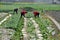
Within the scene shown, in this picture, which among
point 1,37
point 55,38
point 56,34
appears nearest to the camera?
point 1,37

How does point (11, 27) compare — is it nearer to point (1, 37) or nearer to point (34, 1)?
point (1, 37)

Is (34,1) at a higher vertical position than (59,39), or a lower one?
lower

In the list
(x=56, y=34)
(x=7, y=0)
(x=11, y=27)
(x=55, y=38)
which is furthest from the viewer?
(x=7, y=0)

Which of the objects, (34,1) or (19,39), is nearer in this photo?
(19,39)

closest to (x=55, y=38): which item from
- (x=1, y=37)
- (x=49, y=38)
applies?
(x=49, y=38)

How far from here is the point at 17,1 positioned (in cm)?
3300

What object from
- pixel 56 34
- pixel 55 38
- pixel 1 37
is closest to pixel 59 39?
pixel 55 38

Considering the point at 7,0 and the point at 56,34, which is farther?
the point at 7,0

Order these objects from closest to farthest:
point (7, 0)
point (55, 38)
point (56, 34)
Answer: point (55, 38) < point (56, 34) < point (7, 0)

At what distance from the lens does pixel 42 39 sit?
763 cm

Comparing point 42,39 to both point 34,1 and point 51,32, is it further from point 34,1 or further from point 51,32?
point 34,1

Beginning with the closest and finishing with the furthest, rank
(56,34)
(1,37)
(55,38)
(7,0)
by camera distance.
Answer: (1,37) < (55,38) < (56,34) < (7,0)

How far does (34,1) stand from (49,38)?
2547 centimetres

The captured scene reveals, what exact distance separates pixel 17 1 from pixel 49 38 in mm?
25340
